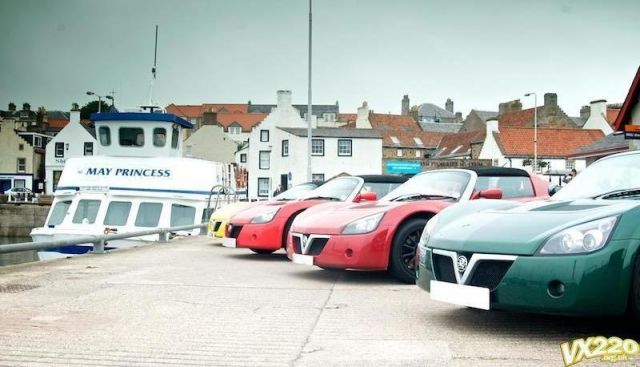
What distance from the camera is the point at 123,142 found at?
69.1 feet

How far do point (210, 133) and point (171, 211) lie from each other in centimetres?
5850

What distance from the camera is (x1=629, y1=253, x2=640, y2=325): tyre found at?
13.3ft

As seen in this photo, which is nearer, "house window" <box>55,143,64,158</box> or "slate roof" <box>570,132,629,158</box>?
"slate roof" <box>570,132,629,158</box>

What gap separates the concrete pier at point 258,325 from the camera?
4.01 metres

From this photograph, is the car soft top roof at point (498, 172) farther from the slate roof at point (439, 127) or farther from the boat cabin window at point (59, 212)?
the slate roof at point (439, 127)

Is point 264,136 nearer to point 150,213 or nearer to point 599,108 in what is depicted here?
point 599,108

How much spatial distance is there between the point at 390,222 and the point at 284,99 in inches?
2261

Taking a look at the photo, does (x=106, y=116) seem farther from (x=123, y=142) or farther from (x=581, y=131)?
(x=581, y=131)

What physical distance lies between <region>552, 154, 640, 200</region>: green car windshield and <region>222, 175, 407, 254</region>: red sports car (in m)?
4.25

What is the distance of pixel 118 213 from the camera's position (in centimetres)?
1858

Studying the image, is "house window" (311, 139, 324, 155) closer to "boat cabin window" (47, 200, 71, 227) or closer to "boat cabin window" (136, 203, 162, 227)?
"boat cabin window" (136, 203, 162, 227)

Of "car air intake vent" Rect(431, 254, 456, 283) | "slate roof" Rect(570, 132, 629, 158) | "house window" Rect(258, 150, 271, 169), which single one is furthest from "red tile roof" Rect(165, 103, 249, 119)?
"car air intake vent" Rect(431, 254, 456, 283)

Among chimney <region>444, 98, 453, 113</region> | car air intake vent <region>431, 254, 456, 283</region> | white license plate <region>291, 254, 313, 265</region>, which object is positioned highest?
chimney <region>444, 98, 453, 113</region>

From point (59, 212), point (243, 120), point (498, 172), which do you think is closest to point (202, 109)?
point (243, 120)
